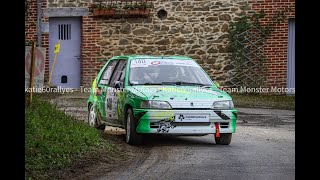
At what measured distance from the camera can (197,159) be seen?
36.3ft

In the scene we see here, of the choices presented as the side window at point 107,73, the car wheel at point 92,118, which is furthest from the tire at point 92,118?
the side window at point 107,73

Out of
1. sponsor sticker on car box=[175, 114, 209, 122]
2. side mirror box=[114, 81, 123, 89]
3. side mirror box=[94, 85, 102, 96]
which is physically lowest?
sponsor sticker on car box=[175, 114, 209, 122]

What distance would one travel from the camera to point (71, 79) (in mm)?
25562

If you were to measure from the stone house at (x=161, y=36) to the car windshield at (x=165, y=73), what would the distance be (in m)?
11.3

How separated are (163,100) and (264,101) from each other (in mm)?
11640

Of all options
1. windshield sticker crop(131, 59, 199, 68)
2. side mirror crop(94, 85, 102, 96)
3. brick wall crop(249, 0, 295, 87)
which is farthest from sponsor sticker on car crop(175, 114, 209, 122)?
brick wall crop(249, 0, 295, 87)

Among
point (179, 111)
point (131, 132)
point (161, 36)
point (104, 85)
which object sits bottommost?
point (131, 132)

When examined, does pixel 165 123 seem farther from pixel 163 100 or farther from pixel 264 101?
pixel 264 101

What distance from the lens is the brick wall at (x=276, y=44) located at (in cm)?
2542

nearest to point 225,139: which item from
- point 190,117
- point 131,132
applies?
point 190,117

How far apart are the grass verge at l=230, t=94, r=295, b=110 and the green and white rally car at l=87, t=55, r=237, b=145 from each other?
8476 millimetres

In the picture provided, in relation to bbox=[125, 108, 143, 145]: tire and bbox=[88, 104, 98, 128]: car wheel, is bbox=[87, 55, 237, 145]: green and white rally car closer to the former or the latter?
bbox=[125, 108, 143, 145]: tire

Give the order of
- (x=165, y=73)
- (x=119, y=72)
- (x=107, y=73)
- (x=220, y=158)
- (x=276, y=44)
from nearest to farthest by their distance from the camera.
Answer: (x=220, y=158) < (x=165, y=73) < (x=119, y=72) < (x=107, y=73) < (x=276, y=44)

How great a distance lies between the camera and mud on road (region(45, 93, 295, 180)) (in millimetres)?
9578
